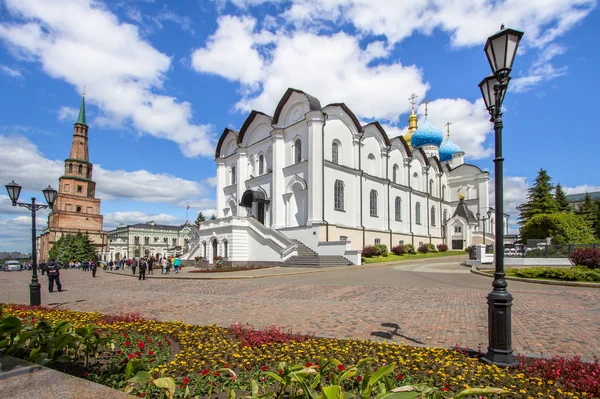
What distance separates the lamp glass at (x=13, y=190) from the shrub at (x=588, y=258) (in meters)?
26.6

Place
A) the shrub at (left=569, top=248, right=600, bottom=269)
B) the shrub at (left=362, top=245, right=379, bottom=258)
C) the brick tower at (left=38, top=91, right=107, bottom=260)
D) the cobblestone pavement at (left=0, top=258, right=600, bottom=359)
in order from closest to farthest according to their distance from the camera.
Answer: the cobblestone pavement at (left=0, top=258, right=600, bottom=359) < the shrub at (left=569, top=248, right=600, bottom=269) < the shrub at (left=362, top=245, right=379, bottom=258) < the brick tower at (left=38, top=91, right=107, bottom=260)

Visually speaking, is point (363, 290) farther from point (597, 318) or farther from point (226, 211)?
point (226, 211)

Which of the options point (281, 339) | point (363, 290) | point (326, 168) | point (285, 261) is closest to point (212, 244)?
point (285, 261)

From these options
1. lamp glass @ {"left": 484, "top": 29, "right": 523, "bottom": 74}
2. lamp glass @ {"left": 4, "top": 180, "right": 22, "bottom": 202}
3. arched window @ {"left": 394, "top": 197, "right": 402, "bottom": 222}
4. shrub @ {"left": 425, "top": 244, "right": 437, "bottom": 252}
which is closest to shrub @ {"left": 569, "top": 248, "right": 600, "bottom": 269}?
lamp glass @ {"left": 484, "top": 29, "right": 523, "bottom": 74}

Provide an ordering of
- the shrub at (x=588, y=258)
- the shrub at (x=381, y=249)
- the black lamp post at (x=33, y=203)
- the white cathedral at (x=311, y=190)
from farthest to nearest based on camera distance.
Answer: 1. the shrub at (x=381, y=249)
2. the white cathedral at (x=311, y=190)
3. the shrub at (x=588, y=258)
4. the black lamp post at (x=33, y=203)

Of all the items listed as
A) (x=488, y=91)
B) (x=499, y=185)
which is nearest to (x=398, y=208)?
(x=488, y=91)

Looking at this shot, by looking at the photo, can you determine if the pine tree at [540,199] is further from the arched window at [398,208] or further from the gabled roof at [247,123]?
the gabled roof at [247,123]

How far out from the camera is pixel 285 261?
29859 millimetres

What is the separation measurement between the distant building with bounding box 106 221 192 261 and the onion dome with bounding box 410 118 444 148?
64505 millimetres

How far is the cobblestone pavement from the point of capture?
22.8ft

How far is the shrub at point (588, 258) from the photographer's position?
18000mm

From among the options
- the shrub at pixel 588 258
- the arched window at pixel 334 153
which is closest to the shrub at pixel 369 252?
the arched window at pixel 334 153

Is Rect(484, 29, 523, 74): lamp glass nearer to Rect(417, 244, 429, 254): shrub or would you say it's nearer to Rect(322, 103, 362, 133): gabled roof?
Rect(322, 103, 362, 133): gabled roof

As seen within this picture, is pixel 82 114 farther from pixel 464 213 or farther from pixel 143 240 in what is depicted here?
pixel 464 213
